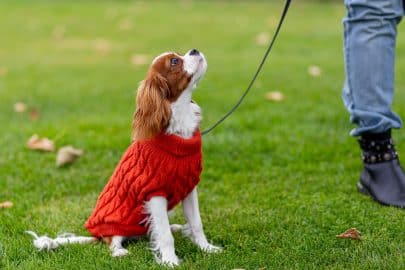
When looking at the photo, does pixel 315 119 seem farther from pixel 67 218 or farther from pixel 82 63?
pixel 82 63

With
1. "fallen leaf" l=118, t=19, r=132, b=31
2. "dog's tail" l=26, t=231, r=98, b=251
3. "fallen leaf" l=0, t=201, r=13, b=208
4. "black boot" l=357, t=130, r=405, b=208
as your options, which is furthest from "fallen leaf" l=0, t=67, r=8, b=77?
"black boot" l=357, t=130, r=405, b=208

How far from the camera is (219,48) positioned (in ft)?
28.2

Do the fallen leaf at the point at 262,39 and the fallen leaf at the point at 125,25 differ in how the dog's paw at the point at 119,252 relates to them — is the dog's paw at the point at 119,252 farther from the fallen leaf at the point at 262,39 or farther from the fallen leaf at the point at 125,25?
the fallen leaf at the point at 125,25

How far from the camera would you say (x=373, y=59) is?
3.61 m

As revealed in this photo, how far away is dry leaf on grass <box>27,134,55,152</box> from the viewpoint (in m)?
4.82

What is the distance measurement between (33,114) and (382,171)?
331 centimetres

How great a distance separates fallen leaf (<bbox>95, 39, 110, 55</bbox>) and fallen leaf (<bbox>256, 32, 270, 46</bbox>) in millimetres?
1970

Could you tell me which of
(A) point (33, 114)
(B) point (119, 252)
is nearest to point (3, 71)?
(A) point (33, 114)

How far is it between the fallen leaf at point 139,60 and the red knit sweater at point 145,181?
15.4 feet

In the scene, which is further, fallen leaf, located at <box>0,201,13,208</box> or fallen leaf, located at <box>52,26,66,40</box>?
fallen leaf, located at <box>52,26,66,40</box>

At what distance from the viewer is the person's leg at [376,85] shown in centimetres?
357

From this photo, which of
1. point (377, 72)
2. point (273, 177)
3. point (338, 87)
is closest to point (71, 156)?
point (273, 177)

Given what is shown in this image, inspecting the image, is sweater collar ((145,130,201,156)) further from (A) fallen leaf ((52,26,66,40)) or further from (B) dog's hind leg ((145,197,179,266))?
(A) fallen leaf ((52,26,66,40))

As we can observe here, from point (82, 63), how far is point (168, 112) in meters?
5.25
